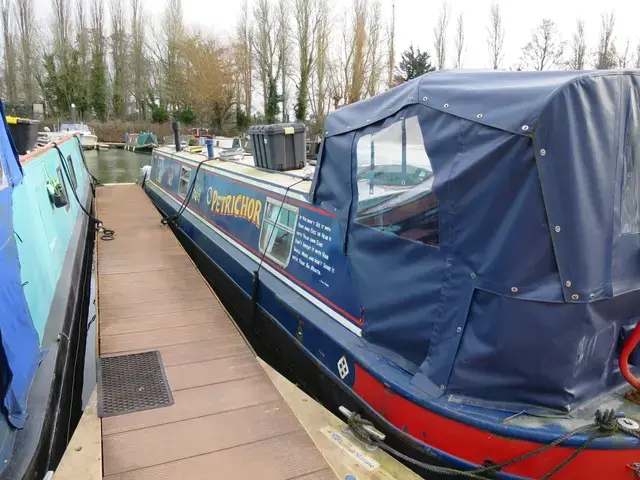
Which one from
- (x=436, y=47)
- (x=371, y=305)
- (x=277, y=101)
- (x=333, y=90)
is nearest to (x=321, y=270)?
(x=371, y=305)

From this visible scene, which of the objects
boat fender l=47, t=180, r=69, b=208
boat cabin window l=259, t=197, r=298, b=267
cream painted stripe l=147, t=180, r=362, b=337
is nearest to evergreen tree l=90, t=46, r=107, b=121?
cream painted stripe l=147, t=180, r=362, b=337

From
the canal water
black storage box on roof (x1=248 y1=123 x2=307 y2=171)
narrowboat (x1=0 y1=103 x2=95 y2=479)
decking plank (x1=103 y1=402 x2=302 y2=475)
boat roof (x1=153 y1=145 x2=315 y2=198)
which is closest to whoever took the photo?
narrowboat (x1=0 y1=103 x2=95 y2=479)

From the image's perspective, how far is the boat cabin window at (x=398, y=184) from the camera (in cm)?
261

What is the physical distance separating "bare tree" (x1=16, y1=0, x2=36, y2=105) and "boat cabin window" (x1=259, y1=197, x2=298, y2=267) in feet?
163

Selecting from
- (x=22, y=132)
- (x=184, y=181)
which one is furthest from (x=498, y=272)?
(x=184, y=181)

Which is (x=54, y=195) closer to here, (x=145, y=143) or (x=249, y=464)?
(x=249, y=464)

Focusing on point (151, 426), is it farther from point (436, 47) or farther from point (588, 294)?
point (436, 47)

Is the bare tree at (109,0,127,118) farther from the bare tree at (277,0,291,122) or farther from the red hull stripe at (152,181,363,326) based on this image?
the red hull stripe at (152,181,363,326)

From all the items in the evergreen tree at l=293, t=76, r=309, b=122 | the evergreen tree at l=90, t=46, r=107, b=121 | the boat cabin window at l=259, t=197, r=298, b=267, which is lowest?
the boat cabin window at l=259, t=197, r=298, b=267

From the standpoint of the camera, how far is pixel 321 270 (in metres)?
3.77

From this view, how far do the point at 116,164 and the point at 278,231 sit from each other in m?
26.2

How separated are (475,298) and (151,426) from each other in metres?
2.08

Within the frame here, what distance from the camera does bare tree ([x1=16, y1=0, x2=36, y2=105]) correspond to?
44.6m

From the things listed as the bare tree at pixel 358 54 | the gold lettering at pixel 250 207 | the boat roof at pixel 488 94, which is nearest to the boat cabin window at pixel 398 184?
the boat roof at pixel 488 94
